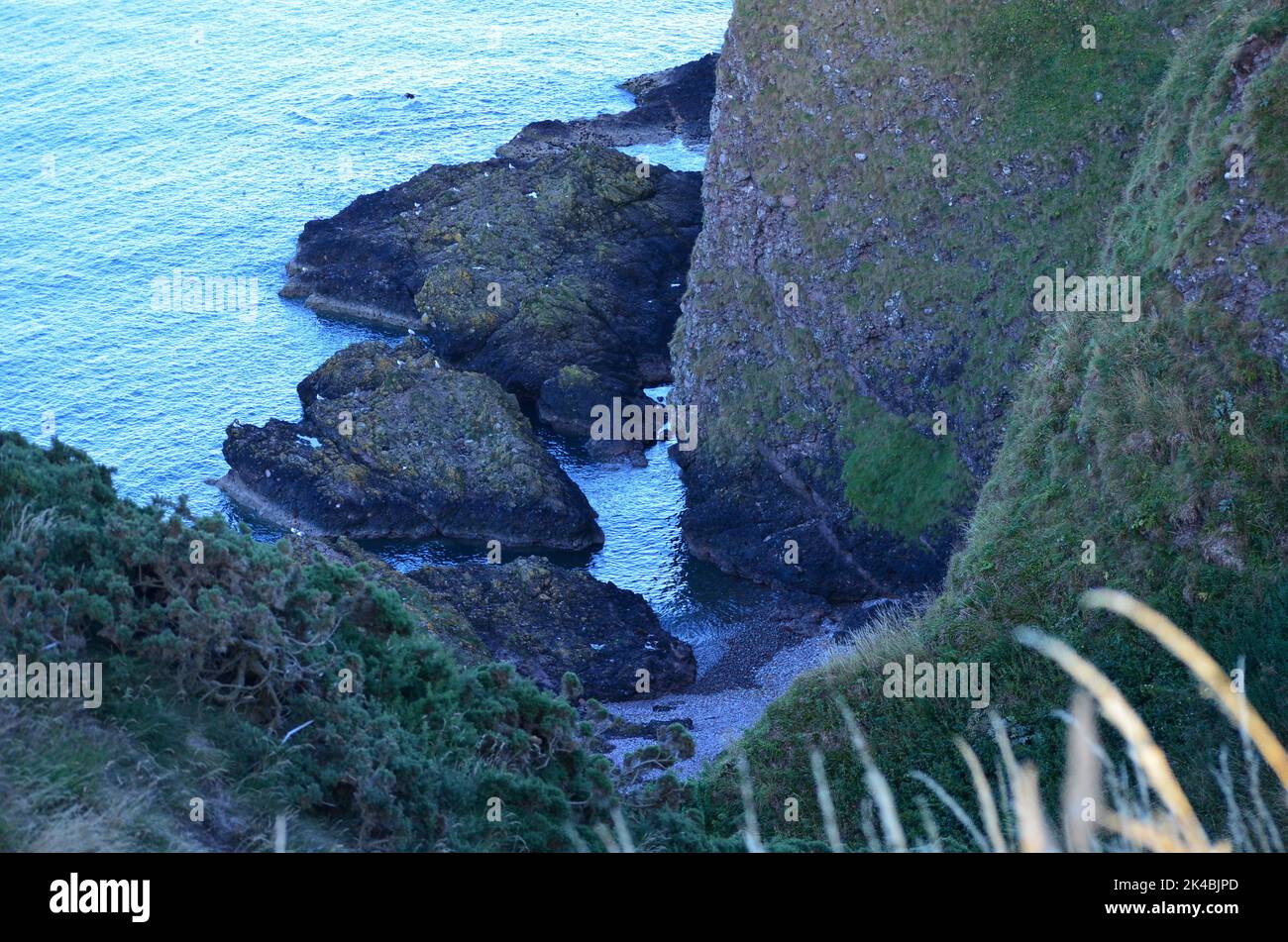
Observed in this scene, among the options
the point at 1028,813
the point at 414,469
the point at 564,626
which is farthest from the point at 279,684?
the point at 414,469

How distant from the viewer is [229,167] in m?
80.8

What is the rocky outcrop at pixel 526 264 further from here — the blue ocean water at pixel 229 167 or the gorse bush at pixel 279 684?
the gorse bush at pixel 279 684

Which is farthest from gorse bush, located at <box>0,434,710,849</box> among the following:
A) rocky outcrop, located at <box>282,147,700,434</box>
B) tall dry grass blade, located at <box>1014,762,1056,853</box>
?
rocky outcrop, located at <box>282,147,700,434</box>

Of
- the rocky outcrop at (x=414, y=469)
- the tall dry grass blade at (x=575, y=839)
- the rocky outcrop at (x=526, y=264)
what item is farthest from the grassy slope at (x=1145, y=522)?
the rocky outcrop at (x=526, y=264)

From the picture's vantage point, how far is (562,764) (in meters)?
16.8

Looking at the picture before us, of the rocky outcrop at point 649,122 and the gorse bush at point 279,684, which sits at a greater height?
the rocky outcrop at point 649,122

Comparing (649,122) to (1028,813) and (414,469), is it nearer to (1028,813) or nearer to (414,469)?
(414,469)

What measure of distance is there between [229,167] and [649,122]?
2531 centimetres

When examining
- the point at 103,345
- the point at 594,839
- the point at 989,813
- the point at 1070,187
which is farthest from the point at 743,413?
the point at 989,813

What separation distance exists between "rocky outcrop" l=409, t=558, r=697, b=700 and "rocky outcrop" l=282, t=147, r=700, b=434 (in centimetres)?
1316

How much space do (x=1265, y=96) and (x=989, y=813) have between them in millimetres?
28266

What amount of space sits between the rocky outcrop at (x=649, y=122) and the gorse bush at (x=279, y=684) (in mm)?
62127

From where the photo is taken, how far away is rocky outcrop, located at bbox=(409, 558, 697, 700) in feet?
131

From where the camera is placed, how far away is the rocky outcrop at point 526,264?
191ft
